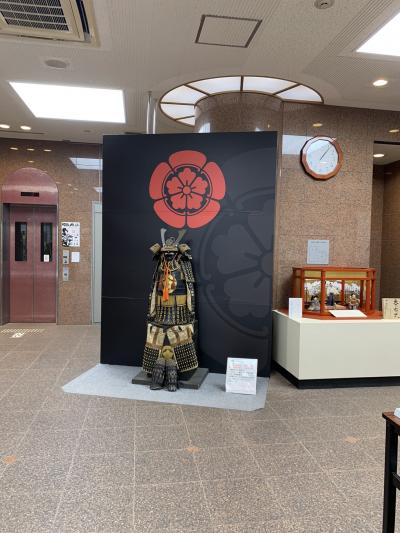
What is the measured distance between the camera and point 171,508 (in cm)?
238

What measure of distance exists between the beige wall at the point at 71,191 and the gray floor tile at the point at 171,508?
227 inches

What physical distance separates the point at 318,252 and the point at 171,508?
3.86m

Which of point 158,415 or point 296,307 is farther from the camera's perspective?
point 296,307

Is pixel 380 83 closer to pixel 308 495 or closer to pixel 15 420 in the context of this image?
pixel 308 495

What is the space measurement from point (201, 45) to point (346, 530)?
412 centimetres

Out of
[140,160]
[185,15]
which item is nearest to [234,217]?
[140,160]

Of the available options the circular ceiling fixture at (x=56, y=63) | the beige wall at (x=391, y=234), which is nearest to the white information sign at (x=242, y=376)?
the circular ceiling fixture at (x=56, y=63)

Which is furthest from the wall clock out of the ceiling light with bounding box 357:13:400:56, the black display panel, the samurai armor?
the samurai armor

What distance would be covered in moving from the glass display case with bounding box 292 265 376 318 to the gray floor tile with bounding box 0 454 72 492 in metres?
3.14

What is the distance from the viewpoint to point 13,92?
525cm

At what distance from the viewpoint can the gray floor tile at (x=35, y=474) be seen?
256 centimetres

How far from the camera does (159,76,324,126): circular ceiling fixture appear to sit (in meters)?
4.81

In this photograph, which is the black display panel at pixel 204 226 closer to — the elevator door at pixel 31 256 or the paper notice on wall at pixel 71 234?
the paper notice on wall at pixel 71 234

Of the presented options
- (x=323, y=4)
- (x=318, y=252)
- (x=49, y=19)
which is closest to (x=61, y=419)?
(x=49, y=19)
